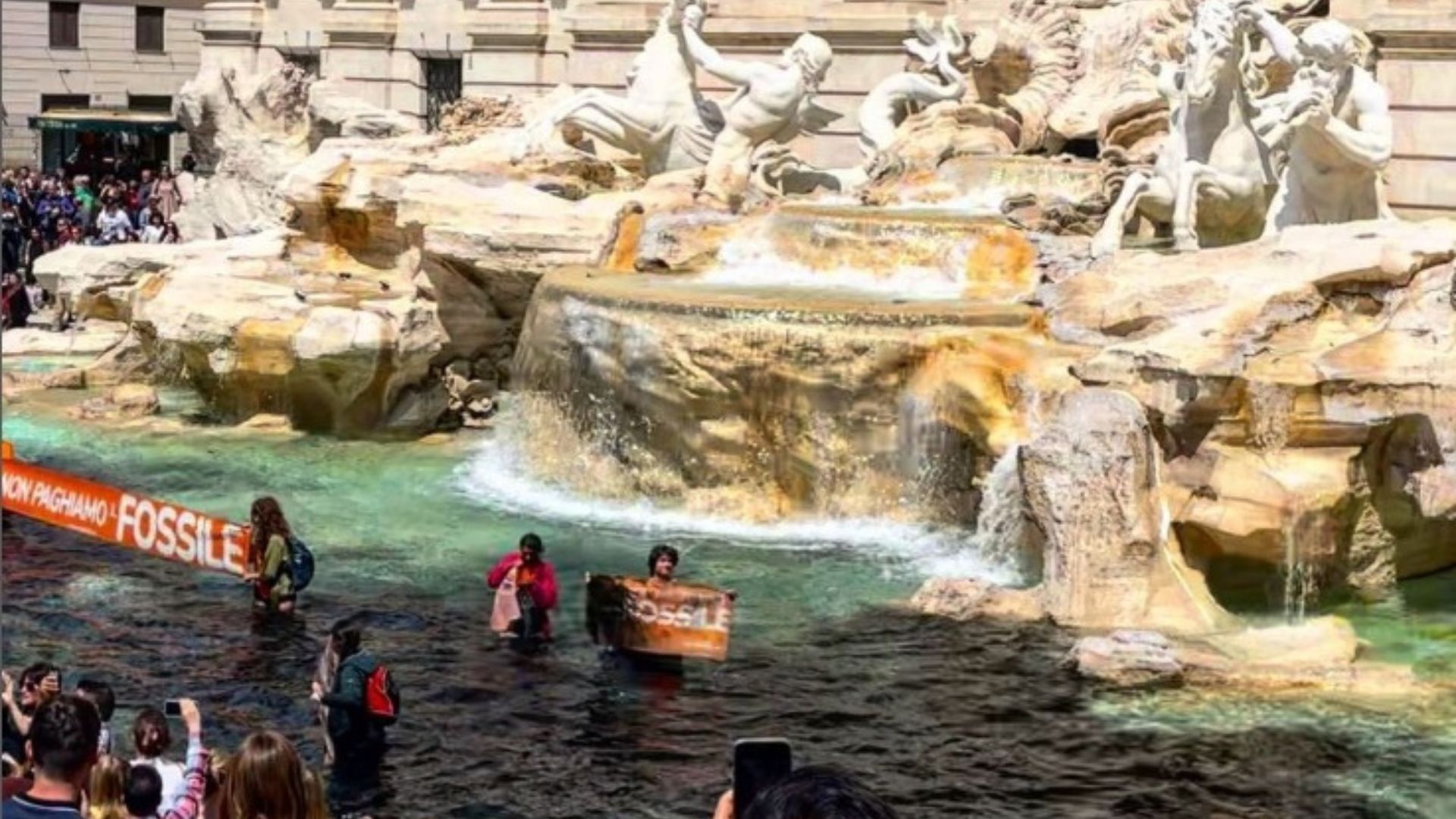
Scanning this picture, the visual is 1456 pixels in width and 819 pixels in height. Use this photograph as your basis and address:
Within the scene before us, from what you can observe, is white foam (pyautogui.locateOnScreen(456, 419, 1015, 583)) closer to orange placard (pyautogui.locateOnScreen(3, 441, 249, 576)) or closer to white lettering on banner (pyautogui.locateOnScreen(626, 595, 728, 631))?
white lettering on banner (pyautogui.locateOnScreen(626, 595, 728, 631))

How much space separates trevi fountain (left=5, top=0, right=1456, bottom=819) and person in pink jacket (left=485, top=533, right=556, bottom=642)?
20 cm

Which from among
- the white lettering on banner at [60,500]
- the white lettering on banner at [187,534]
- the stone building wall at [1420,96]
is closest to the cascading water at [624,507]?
the white lettering on banner at [187,534]

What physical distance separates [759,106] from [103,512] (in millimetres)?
9046

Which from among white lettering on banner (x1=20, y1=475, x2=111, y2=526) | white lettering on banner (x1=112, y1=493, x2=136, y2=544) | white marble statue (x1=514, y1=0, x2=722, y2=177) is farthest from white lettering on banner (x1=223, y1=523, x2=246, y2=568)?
white marble statue (x1=514, y1=0, x2=722, y2=177)

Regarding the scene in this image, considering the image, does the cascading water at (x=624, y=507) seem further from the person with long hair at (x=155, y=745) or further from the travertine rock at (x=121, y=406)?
the person with long hair at (x=155, y=745)

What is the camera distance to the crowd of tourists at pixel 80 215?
24500mm

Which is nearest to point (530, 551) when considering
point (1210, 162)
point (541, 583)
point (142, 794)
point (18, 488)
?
point (541, 583)

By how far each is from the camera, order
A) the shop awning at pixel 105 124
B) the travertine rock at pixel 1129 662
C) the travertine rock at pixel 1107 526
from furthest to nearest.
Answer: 1. the shop awning at pixel 105 124
2. the travertine rock at pixel 1107 526
3. the travertine rock at pixel 1129 662

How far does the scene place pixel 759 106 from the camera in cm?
1719

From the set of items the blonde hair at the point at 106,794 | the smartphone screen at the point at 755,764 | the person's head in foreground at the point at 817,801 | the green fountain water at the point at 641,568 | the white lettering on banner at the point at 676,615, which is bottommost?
the green fountain water at the point at 641,568

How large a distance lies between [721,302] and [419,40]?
42.1 ft

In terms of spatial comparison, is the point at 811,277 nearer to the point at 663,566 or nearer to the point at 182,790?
the point at 663,566

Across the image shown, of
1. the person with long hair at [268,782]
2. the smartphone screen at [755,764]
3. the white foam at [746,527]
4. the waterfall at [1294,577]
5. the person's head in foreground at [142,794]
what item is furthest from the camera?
the white foam at [746,527]

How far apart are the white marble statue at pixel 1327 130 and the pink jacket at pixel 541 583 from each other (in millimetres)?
5753
